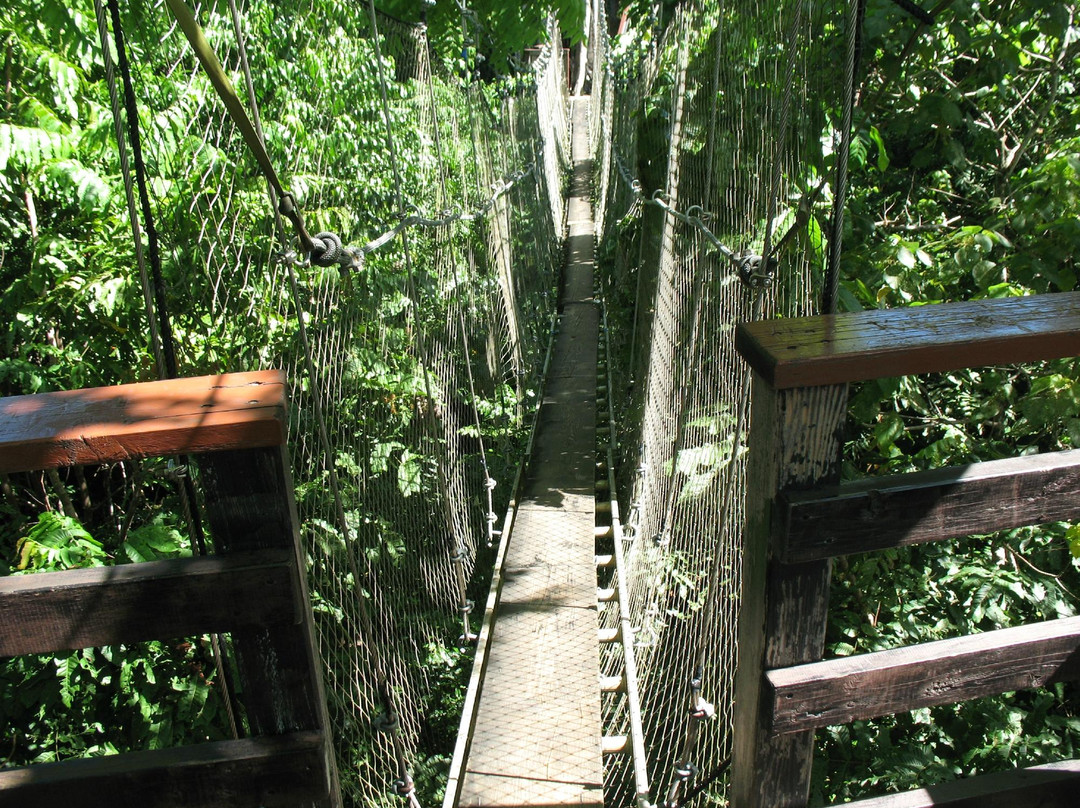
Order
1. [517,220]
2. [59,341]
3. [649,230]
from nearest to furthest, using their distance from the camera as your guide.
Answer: [59,341] → [649,230] → [517,220]

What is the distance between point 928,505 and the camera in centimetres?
119

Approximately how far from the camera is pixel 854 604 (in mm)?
2947

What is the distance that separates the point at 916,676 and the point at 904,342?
0.53 meters

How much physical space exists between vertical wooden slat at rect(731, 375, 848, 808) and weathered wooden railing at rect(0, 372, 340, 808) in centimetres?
69

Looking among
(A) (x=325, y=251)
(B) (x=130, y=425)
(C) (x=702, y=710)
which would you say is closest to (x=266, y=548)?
(B) (x=130, y=425)

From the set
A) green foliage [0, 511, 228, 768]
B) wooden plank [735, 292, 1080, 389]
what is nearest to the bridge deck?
green foliage [0, 511, 228, 768]

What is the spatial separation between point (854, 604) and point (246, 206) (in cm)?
246

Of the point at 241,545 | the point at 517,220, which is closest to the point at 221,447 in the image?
the point at 241,545

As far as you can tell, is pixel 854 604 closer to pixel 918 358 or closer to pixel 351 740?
pixel 351 740

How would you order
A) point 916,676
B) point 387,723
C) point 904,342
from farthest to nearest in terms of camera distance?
point 387,723, point 916,676, point 904,342

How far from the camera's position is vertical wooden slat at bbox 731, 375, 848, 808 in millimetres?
1174

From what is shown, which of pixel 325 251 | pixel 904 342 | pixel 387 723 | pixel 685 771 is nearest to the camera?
pixel 904 342

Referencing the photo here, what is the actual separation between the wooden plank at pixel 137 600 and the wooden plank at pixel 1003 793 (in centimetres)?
100

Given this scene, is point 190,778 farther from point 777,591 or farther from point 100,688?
point 100,688
